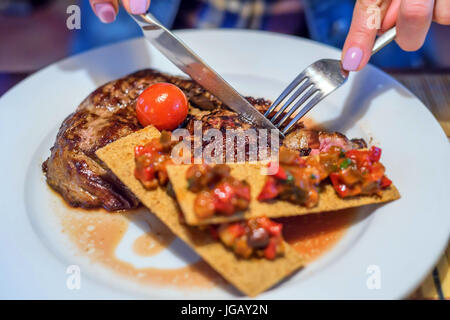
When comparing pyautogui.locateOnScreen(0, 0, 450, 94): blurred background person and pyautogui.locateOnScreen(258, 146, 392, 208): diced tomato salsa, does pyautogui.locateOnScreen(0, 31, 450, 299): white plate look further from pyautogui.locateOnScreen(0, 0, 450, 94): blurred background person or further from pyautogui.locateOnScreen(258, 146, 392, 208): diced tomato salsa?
pyautogui.locateOnScreen(0, 0, 450, 94): blurred background person

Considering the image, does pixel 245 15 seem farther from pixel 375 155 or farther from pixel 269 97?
pixel 375 155

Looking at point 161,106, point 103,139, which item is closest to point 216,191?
point 161,106

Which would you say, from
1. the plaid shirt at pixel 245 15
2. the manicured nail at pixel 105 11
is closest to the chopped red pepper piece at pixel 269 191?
the manicured nail at pixel 105 11

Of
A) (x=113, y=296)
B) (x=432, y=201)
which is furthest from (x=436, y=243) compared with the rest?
(x=113, y=296)

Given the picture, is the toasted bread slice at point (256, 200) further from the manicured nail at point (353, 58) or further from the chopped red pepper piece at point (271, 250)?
the manicured nail at point (353, 58)

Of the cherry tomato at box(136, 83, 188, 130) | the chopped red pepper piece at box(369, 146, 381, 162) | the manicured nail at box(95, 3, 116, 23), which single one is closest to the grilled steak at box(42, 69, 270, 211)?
the cherry tomato at box(136, 83, 188, 130)
